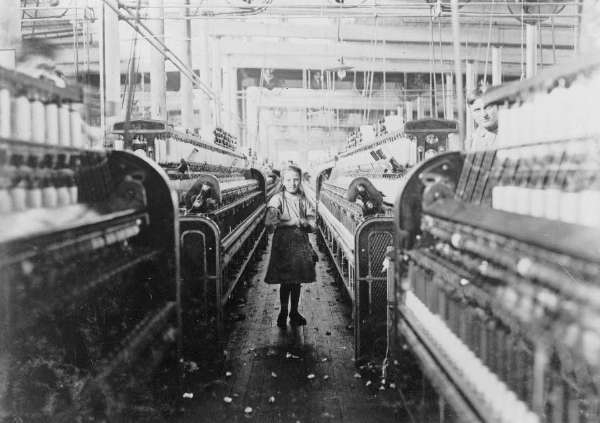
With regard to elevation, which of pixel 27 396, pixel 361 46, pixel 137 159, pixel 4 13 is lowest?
pixel 27 396

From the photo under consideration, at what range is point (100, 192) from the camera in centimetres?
268

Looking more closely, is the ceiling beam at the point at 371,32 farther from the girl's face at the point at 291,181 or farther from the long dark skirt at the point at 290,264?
the long dark skirt at the point at 290,264

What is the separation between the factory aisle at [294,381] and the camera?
9.63 ft

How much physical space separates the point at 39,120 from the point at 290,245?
2.72 metres

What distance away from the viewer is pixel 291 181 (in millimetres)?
4848

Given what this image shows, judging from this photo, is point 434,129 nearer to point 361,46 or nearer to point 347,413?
point 347,413

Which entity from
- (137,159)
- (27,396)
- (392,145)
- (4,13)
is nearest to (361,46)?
(392,145)

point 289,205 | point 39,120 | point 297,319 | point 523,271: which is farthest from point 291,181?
point 523,271

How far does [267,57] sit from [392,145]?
27.1 ft

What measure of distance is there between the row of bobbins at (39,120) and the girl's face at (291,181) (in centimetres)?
252

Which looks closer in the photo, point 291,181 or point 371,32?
point 291,181

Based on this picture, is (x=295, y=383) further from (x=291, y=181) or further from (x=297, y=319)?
(x=291, y=181)

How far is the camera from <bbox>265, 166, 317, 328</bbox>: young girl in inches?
179

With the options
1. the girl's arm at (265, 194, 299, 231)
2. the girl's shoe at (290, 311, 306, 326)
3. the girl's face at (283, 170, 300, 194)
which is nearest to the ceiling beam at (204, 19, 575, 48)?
the girl's face at (283, 170, 300, 194)
